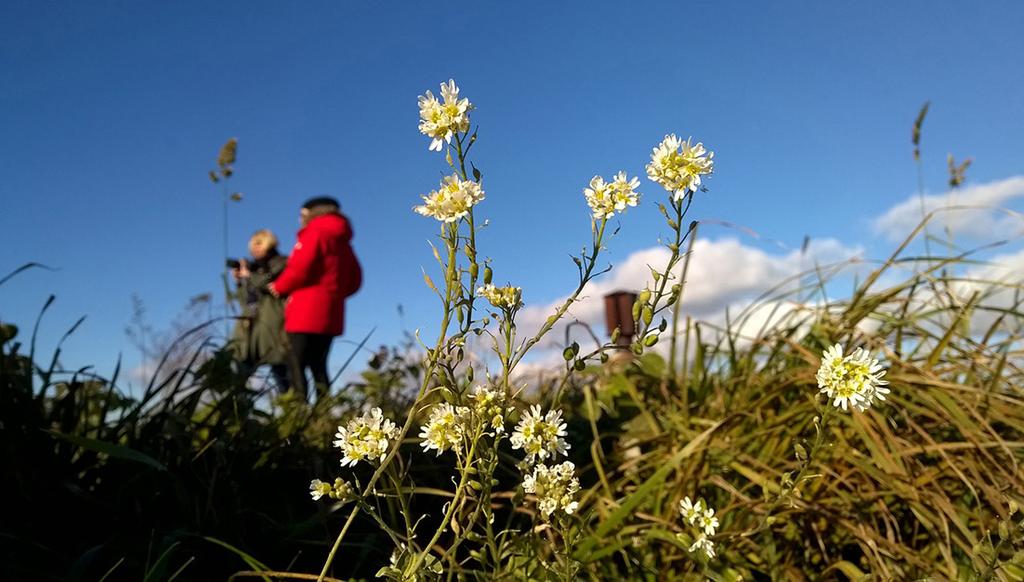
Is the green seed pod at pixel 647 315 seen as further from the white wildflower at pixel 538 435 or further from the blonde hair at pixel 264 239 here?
the blonde hair at pixel 264 239

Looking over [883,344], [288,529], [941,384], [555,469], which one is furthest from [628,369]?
[555,469]

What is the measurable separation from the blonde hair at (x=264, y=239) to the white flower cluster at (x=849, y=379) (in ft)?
24.0

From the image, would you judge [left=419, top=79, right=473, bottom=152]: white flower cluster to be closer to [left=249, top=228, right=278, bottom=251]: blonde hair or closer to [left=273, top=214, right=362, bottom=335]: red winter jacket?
[left=273, top=214, right=362, bottom=335]: red winter jacket

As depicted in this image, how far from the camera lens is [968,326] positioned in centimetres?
228

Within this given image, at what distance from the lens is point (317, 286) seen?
657 cm

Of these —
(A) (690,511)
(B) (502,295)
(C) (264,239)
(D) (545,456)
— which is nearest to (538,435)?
(D) (545,456)

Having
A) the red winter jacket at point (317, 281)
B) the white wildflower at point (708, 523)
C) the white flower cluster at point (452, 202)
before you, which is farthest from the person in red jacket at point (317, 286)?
the white flower cluster at point (452, 202)

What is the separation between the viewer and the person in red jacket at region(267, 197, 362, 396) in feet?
21.3

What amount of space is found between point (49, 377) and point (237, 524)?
61 cm

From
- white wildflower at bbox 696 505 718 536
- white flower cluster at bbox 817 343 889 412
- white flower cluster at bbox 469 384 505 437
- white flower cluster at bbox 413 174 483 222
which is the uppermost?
white flower cluster at bbox 413 174 483 222

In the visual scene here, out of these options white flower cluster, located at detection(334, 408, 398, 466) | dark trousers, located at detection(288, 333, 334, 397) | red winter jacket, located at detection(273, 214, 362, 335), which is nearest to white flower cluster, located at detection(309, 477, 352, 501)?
white flower cluster, located at detection(334, 408, 398, 466)

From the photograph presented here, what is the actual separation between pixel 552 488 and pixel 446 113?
550 millimetres

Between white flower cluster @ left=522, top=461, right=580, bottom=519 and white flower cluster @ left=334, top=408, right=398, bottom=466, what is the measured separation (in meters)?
0.21

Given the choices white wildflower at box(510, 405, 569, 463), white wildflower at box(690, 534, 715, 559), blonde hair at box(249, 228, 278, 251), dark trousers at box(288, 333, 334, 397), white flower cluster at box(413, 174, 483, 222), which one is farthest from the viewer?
blonde hair at box(249, 228, 278, 251)
